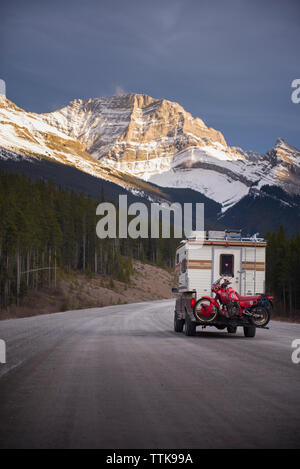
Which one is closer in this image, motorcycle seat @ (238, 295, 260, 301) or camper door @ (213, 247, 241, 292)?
motorcycle seat @ (238, 295, 260, 301)

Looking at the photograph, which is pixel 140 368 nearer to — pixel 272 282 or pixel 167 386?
pixel 167 386

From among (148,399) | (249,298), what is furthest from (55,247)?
(148,399)

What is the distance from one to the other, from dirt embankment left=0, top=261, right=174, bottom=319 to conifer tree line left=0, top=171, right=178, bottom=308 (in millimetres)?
1502

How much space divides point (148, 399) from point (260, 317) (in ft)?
37.7

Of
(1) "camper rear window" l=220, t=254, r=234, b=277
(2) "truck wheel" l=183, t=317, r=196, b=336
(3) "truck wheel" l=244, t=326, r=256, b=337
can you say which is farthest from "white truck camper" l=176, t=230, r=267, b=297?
(3) "truck wheel" l=244, t=326, r=256, b=337

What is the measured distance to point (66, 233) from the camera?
82.1m

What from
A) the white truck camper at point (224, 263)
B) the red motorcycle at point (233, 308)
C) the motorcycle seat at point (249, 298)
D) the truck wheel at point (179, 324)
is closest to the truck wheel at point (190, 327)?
the red motorcycle at point (233, 308)

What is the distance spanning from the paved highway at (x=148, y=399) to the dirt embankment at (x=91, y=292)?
3077 centimetres

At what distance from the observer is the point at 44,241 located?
69.3 m

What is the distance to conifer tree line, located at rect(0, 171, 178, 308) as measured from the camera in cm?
5656

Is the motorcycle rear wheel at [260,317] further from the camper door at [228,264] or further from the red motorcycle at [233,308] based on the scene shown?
the camper door at [228,264]

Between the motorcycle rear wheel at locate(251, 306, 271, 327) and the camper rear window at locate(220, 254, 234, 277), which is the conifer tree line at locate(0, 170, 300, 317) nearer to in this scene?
the camper rear window at locate(220, 254, 234, 277)

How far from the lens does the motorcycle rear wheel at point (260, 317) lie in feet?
60.7

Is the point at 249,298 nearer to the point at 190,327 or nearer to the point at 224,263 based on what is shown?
the point at 224,263
